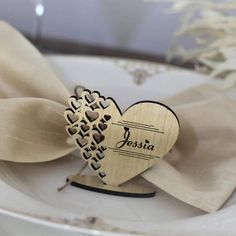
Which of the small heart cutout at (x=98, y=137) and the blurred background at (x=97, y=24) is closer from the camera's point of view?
the small heart cutout at (x=98, y=137)

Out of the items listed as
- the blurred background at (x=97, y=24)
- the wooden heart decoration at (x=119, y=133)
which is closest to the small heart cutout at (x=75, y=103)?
the wooden heart decoration at (x=119, y=133)

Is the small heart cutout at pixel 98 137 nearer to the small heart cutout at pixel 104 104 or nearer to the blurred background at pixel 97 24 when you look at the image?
the small heart cutout at pixel 104 104

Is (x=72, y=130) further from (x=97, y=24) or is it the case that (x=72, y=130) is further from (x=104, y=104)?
(x=97, y=24)

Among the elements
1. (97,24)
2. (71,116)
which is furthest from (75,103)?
(97,24)

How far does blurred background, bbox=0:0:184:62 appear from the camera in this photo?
82 cm

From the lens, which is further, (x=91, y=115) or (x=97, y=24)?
(x=97, y=24)

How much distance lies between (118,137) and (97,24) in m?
0.49

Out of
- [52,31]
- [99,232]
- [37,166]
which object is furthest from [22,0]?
[99,232]

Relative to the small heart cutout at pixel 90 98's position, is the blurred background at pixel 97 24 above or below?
above

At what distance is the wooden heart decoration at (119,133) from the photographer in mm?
384

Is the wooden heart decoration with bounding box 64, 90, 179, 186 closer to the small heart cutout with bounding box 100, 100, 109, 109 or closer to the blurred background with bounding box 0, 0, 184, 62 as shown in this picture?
the small heart cutout with bounding box 100, 100, 109, 109

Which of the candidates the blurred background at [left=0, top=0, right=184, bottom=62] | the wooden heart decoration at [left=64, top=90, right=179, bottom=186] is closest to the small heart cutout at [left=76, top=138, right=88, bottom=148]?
the wooden heart decoration at [left=64, top=90, right=179, bottom=186]

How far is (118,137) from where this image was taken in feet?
1.28

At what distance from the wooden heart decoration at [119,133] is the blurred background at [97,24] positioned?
0.42 meters
